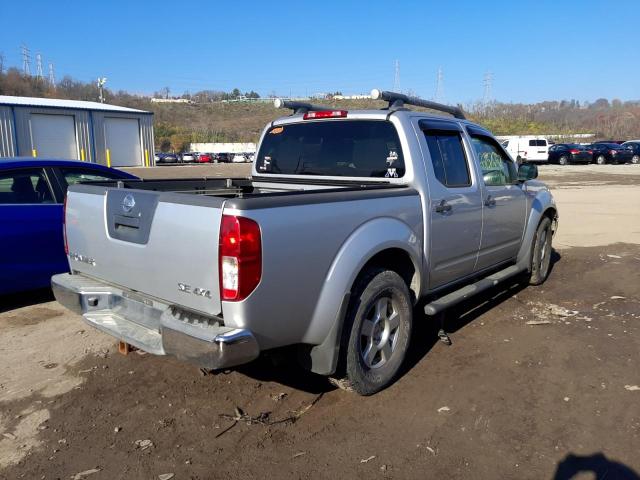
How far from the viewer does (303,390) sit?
3744 mm

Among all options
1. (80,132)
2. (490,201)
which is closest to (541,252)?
(490,201)

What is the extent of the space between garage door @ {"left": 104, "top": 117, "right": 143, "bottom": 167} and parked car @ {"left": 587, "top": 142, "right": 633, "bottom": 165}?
117 feet

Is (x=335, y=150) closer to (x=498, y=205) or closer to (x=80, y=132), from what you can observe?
(x=498, y=205)

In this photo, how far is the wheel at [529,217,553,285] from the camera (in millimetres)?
6223

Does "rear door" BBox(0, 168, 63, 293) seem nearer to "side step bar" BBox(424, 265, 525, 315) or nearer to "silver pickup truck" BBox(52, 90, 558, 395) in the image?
"silver pickup truck" BBox(52, 90, 558, 395)

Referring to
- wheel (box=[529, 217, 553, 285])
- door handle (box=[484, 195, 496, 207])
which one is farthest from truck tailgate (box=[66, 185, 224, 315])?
wheel (box=[529, 217, 553, 285])

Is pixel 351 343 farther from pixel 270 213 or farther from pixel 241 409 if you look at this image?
pixel 270 213

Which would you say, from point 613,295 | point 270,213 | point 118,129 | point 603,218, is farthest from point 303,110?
point 118,129

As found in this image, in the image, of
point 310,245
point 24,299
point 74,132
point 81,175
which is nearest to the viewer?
point 310,245

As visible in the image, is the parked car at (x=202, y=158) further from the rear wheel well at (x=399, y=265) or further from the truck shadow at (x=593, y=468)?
the truck shadow at (x=593, y=468)

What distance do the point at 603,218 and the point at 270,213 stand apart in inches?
464

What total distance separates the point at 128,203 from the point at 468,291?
297 cm

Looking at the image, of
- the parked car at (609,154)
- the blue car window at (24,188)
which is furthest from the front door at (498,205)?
the parked car at (609,154)

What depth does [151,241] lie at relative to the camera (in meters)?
3.05
